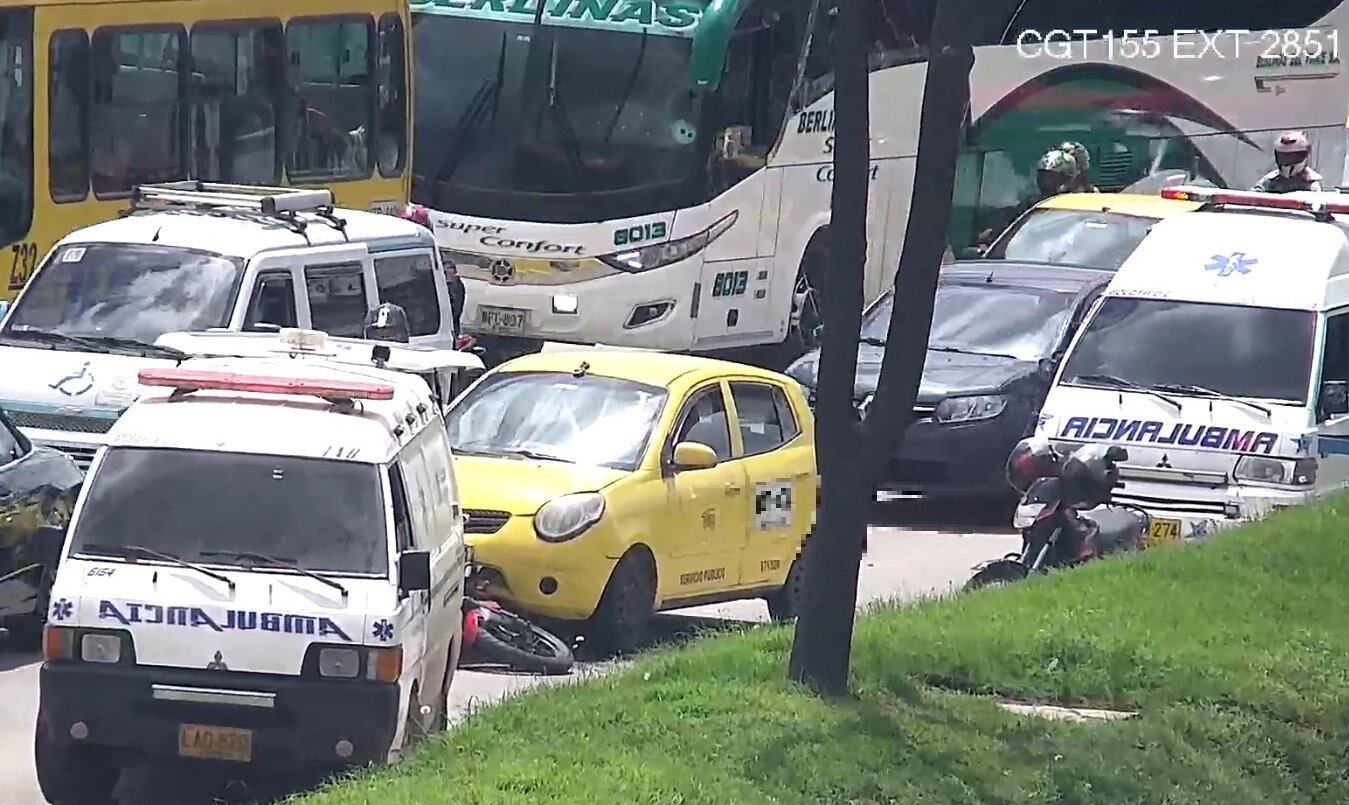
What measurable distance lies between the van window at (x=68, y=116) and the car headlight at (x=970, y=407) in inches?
246

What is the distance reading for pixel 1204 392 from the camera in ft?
50.6

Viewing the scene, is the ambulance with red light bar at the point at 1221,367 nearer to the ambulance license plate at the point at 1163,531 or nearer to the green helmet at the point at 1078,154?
the ambulance license plate at the point at 1163,531

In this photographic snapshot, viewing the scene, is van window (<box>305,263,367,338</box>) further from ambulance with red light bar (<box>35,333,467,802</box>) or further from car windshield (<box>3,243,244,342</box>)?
ambulance with red light bar (<box>35,333,467,802</box>)

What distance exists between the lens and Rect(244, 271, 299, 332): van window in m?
15.1

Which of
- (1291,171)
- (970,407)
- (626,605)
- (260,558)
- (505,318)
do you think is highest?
(1291,171)

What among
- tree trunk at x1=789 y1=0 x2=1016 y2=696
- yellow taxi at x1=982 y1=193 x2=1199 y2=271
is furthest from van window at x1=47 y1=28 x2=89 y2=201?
tree trunk at x1=789 y1=0 x2=1016 y2=696

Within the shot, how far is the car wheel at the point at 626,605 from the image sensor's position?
12.9 m

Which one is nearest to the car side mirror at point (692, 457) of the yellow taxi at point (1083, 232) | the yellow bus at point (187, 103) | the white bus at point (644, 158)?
the yellow bus at point (187, 103)

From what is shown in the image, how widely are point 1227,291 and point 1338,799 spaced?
7.47m

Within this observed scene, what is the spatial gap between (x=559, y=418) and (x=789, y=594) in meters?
1.76

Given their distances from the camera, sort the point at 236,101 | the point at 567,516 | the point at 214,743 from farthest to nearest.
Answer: the point at 236,101
the point at 567,516
the point at 214,743

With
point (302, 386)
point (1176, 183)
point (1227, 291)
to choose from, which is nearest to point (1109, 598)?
point (302, 386)

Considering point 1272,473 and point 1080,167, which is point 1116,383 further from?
point 1080,167

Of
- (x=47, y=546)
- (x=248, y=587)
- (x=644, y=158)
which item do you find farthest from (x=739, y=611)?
(x=644, y=158)
